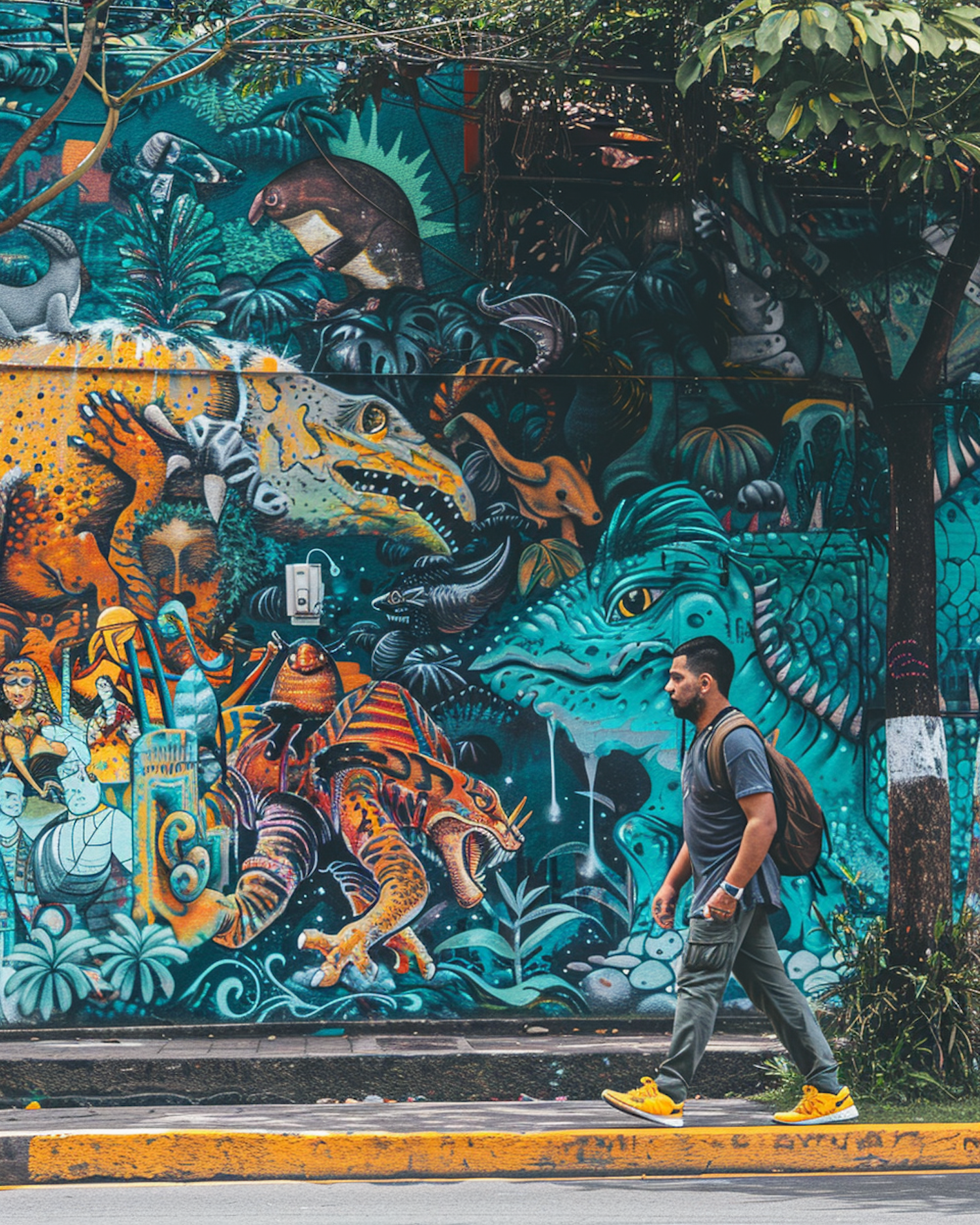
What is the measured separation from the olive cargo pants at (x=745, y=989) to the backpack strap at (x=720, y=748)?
1.82 ft

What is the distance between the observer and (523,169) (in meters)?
8.91

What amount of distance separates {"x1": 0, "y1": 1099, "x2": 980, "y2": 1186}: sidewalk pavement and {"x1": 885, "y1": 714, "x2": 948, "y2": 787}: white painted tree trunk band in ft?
5.92

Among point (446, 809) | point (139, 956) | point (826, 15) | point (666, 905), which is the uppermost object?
point (826, 15)

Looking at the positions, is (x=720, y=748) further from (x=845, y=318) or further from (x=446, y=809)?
(x=446, y=809)

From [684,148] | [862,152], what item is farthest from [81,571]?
[862,152]

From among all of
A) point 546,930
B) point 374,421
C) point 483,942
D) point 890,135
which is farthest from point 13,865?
point 890,135

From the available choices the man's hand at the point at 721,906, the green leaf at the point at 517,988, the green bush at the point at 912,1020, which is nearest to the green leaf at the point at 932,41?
the man's hand at the point at 721,906

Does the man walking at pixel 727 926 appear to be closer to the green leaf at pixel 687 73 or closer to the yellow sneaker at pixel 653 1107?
the yellow sneaker at pixel 653 1107

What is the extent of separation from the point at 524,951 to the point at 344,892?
1149 mm

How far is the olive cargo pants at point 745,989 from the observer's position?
6.23 m

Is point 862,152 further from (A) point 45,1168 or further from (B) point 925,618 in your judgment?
(A) point 45,1168

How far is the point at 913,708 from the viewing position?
7770 millimetres

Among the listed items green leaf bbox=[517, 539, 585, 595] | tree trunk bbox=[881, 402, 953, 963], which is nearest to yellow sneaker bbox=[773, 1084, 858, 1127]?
tree trunk bbox=[881, 402, 953, 963]

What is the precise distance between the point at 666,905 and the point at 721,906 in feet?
1.29
